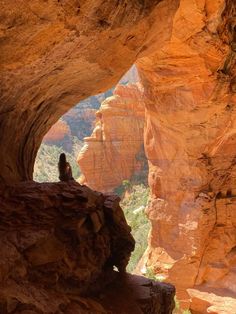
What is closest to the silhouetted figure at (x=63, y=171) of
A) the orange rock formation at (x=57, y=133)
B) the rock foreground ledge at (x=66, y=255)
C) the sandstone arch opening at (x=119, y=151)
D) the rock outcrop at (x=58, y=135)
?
the rock foreground ledge at (x=66, y=255)

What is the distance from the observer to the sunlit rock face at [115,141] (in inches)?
1064

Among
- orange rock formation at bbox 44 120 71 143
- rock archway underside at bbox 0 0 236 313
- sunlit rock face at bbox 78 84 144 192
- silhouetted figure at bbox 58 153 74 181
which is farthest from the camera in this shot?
orange rock formation at bbox 44 120 71 143

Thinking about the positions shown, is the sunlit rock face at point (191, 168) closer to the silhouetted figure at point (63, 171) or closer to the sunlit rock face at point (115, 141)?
the silhouetted figure at point (63, 171)

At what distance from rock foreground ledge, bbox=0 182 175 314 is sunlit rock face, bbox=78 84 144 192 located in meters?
22.8

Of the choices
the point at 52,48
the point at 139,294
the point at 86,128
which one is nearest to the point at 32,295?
the point at 139,294

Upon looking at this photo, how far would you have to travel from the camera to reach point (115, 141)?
91.7ft

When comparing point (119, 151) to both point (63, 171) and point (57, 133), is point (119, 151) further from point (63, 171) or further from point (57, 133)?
point (63, 171)

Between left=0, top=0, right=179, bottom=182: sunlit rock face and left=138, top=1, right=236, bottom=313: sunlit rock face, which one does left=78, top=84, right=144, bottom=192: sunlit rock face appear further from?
left=0, top=0, right=179, bottom=182: sunlit rock face

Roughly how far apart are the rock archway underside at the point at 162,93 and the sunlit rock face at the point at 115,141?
1396cm

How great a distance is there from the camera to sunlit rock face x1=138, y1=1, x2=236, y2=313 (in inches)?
370

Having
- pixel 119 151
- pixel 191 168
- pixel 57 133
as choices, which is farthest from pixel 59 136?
pixel 191 168

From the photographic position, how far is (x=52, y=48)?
3.03 m

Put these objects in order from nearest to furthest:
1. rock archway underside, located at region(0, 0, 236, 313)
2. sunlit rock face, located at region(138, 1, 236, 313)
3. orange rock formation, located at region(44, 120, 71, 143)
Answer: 1. rock archway underside, located at region(0, 0, 236, 313)
2. sunlit rock face, located at region(138, 1, 236, 313)
3. orange rock formation, located at region(44, 120, 71, 143)

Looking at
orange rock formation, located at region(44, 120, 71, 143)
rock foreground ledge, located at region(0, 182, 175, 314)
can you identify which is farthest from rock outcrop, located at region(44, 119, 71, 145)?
rock foreground ledge, located at region(0, 182, 175, 314)
